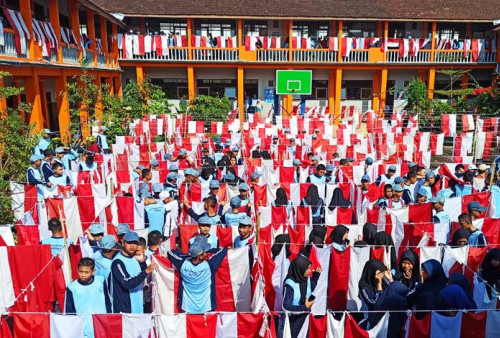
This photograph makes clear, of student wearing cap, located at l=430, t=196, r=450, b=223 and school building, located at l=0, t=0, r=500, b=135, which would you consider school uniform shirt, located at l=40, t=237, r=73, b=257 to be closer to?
student wearing cap, located at l=430, t=196, r=450, b=223

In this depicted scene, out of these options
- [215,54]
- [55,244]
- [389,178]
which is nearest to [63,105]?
[215,54]

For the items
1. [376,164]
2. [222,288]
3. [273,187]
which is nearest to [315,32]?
[376,164]

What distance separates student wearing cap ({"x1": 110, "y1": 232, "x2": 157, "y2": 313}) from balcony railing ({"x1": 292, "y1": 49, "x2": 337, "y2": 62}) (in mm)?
21828

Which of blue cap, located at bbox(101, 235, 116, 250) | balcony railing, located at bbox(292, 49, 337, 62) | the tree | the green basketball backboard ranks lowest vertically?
blue cap, located at bbox(101, 235, 116, 250)

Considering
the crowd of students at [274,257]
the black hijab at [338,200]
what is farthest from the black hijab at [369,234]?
the black hijab at [338,200]

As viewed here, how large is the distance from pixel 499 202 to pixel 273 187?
4582mm

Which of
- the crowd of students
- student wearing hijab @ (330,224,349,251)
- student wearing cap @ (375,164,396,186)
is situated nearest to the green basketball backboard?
student wearing cap @ (375,164,396,186)

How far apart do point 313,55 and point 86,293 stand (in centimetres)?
2273

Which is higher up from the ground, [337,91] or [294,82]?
[294,82]

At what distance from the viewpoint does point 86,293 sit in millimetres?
5043

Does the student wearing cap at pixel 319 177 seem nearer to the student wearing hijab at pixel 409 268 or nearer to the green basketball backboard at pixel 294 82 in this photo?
the student wearing hijab at pixel 409 268

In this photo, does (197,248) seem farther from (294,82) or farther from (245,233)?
(294,82)

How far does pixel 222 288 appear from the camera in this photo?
20.8ft

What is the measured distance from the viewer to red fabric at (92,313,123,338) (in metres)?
4.74
